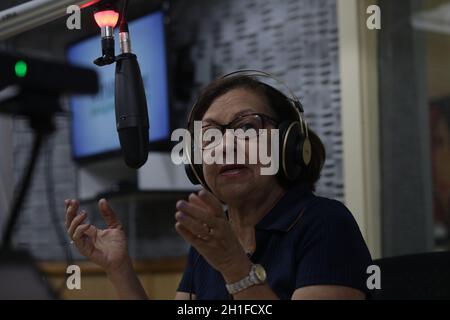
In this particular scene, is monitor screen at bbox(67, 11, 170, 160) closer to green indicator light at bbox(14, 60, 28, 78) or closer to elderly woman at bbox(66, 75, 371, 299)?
elderly woman at bbox(66, 75, 371, 299)

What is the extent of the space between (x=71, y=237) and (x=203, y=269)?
0.79 ft

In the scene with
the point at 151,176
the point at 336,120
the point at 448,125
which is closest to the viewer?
the point at 448,125

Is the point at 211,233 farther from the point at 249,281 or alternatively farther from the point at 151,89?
the point at 151,89

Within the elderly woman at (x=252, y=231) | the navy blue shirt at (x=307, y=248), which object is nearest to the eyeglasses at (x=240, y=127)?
the elderly woman at (x=252, y=231)

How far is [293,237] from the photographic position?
820mm

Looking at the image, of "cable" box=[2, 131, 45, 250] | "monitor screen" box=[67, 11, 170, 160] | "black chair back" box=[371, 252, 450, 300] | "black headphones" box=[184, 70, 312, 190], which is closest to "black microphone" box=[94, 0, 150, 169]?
"cable" box=[2, 131, 45, 250]

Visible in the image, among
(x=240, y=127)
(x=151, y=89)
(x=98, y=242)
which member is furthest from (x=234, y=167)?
(x=151, y=89)

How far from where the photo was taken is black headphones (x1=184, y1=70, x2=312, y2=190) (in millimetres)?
845

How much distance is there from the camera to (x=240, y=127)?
0.86m

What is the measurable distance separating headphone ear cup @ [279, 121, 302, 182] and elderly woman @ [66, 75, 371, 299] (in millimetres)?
25

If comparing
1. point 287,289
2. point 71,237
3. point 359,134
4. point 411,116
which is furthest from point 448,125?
point 71,237

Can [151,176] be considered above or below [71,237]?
above

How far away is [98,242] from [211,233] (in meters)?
0.20

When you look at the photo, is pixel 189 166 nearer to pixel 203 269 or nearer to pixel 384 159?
pixel 203 269
